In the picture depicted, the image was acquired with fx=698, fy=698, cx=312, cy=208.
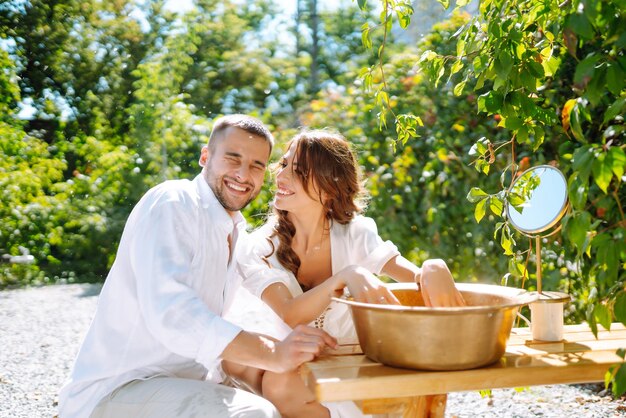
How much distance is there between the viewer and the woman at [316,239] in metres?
2.25

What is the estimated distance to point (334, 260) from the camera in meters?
2.41

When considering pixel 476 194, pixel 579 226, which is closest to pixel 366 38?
pixel 476 194

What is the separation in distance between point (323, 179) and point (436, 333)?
110cm

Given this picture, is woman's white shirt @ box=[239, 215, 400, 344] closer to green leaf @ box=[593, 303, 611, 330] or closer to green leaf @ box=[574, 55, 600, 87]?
green leaf @ box=[593, 303, 611, 330]

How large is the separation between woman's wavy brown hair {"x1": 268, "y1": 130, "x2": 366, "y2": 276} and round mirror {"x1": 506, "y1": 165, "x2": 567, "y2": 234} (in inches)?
25.5

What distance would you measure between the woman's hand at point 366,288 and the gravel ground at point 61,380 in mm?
732

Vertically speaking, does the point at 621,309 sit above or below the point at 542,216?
below

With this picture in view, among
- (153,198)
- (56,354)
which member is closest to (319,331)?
(153,198)

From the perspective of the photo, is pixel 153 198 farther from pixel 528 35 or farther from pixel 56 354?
pixel 56 354

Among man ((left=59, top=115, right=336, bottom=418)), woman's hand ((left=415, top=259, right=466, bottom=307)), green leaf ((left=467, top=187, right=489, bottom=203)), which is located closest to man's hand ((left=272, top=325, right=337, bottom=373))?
man ((left=59, top=115, right=336, bottom=418))

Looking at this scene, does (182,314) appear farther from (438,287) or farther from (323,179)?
(323,179)

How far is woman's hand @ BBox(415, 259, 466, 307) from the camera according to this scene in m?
1.69

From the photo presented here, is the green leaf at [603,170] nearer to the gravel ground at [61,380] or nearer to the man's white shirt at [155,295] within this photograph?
the man's white shirt at [155,295]

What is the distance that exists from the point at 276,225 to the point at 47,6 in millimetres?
9734
